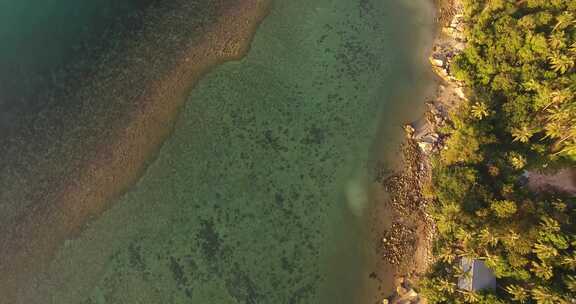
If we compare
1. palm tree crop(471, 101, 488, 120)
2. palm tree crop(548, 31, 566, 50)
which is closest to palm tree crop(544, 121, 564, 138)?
palm tree crop(471, 101, 488, 120)

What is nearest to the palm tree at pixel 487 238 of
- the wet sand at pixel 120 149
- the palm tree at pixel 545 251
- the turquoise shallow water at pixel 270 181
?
the palm tree at pixel 545 251

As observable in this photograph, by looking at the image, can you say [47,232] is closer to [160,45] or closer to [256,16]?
[160,45]

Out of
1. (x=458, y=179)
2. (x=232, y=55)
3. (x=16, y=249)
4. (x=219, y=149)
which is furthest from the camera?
(x=232, y=55)

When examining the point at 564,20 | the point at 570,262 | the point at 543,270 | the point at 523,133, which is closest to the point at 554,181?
the point at 523,133

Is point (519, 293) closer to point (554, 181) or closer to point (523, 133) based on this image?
point (554, 181)

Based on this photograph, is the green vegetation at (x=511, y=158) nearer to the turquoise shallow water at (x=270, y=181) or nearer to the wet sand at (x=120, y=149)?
the turquoise shallow water at (x=270, y=181)

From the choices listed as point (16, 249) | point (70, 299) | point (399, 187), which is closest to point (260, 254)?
point (399, 187)
